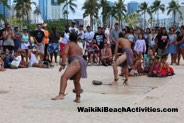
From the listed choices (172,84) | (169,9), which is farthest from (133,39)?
(169,9)

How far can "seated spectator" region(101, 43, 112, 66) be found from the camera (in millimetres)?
18242

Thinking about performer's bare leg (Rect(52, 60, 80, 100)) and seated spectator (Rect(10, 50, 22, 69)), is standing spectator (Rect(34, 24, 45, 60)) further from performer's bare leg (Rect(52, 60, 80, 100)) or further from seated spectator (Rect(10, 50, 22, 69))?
performer's bare leg (Rect(52, 60, 80, 100))

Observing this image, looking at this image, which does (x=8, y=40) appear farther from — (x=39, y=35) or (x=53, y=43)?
(x=53, y=43)

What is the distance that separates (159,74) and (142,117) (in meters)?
6.78

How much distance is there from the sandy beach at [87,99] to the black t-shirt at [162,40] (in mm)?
4775

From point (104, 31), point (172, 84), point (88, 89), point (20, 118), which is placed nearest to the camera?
point (20, 118)

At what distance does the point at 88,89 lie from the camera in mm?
10836

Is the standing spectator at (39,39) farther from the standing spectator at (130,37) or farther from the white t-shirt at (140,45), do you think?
the white t-shirt at (140,45)

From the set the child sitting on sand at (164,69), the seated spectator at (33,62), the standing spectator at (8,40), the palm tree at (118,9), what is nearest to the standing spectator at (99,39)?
the seated spectator at (33,62)

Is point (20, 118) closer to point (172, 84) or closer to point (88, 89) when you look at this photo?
point (88, 89)

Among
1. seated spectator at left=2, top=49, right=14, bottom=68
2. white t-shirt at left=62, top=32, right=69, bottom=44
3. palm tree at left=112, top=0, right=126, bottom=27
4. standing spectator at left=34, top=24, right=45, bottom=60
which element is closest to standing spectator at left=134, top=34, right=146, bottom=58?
white t-shirt at left=62, top=32, right=69, bottom=44

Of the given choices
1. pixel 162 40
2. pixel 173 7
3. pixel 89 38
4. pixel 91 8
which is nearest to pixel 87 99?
pixel 162 40

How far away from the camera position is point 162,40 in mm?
18484

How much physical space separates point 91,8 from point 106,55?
65533 millimetres
